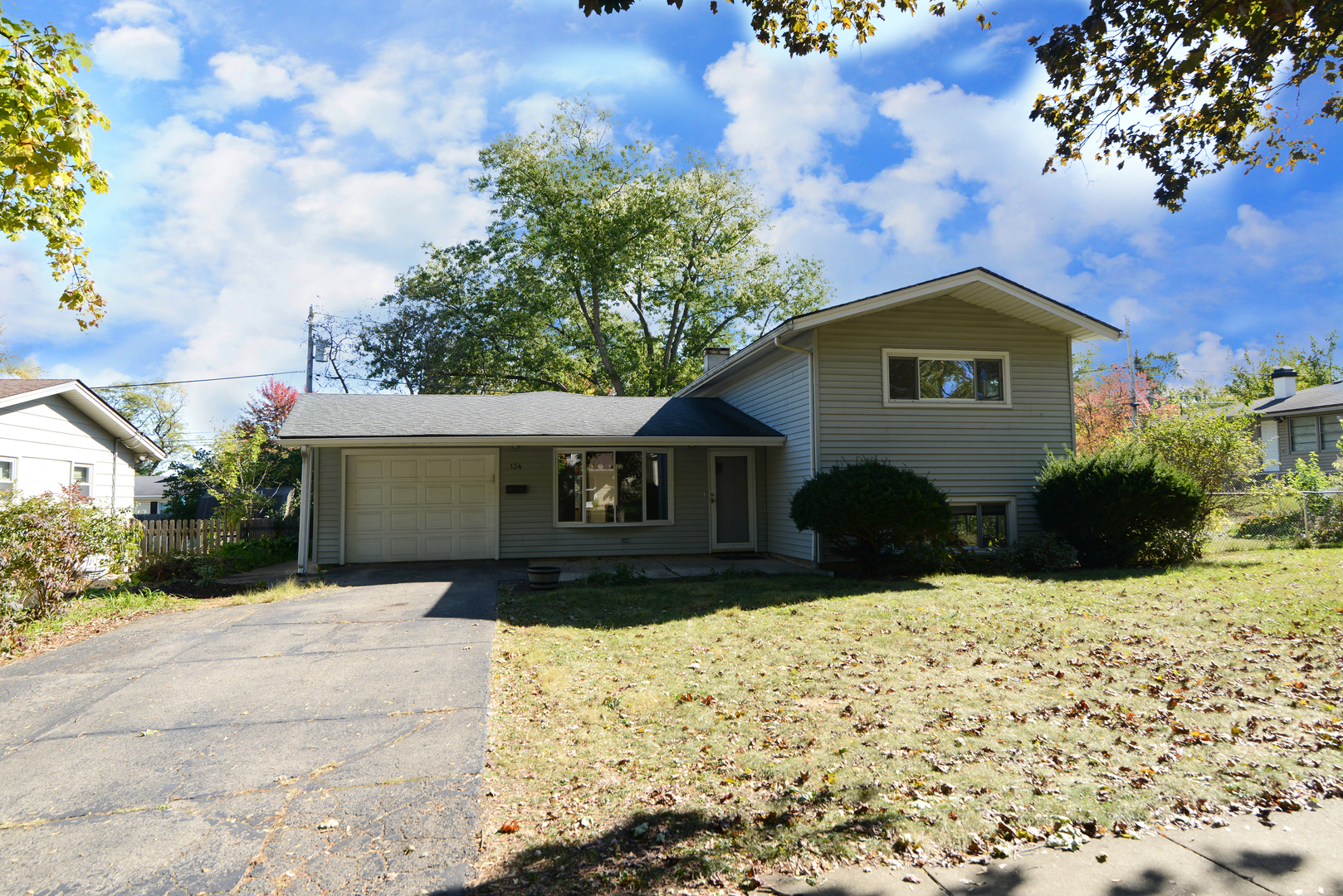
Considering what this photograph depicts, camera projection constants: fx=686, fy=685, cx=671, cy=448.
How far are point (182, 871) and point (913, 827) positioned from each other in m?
3.02

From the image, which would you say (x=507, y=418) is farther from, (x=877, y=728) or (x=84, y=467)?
(x=877, y=728)

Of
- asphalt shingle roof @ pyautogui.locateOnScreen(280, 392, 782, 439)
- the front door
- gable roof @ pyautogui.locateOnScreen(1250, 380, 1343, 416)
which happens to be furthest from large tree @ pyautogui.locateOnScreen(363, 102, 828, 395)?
gable roof @ pyautogui.locateOnScreen(1250, 380, 1343, 416)

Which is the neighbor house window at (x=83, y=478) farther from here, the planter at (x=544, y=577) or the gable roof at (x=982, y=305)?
the gable roof at (x=982, y=305)

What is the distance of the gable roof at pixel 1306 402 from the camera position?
68.3 ft

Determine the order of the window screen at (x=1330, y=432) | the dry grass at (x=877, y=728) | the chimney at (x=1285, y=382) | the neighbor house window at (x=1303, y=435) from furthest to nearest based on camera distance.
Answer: the chimney at (x=1285, y=382)
the neighbor house window at (x=1303, y=435)
the window screen at (x=1330, y=432)
the dry grass at (x=877, y=728)

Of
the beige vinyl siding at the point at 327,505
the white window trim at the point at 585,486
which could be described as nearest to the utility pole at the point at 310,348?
the beige vinyl siding at the point at 327,505

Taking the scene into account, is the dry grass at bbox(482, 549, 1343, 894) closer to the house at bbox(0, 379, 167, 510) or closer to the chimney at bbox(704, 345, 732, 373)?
the house at bbox(0, 379, 167, 510)

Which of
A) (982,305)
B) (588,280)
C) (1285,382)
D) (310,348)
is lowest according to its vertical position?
(982,305)

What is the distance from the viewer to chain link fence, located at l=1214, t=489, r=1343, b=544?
43.8 ft

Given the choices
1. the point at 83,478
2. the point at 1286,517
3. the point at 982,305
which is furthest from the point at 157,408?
the point at 1286,517

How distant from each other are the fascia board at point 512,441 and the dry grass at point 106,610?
2303mm

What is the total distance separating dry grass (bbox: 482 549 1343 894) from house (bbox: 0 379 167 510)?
9.83m

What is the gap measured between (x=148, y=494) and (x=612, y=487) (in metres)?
30.8

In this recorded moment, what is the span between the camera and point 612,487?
1400cm
